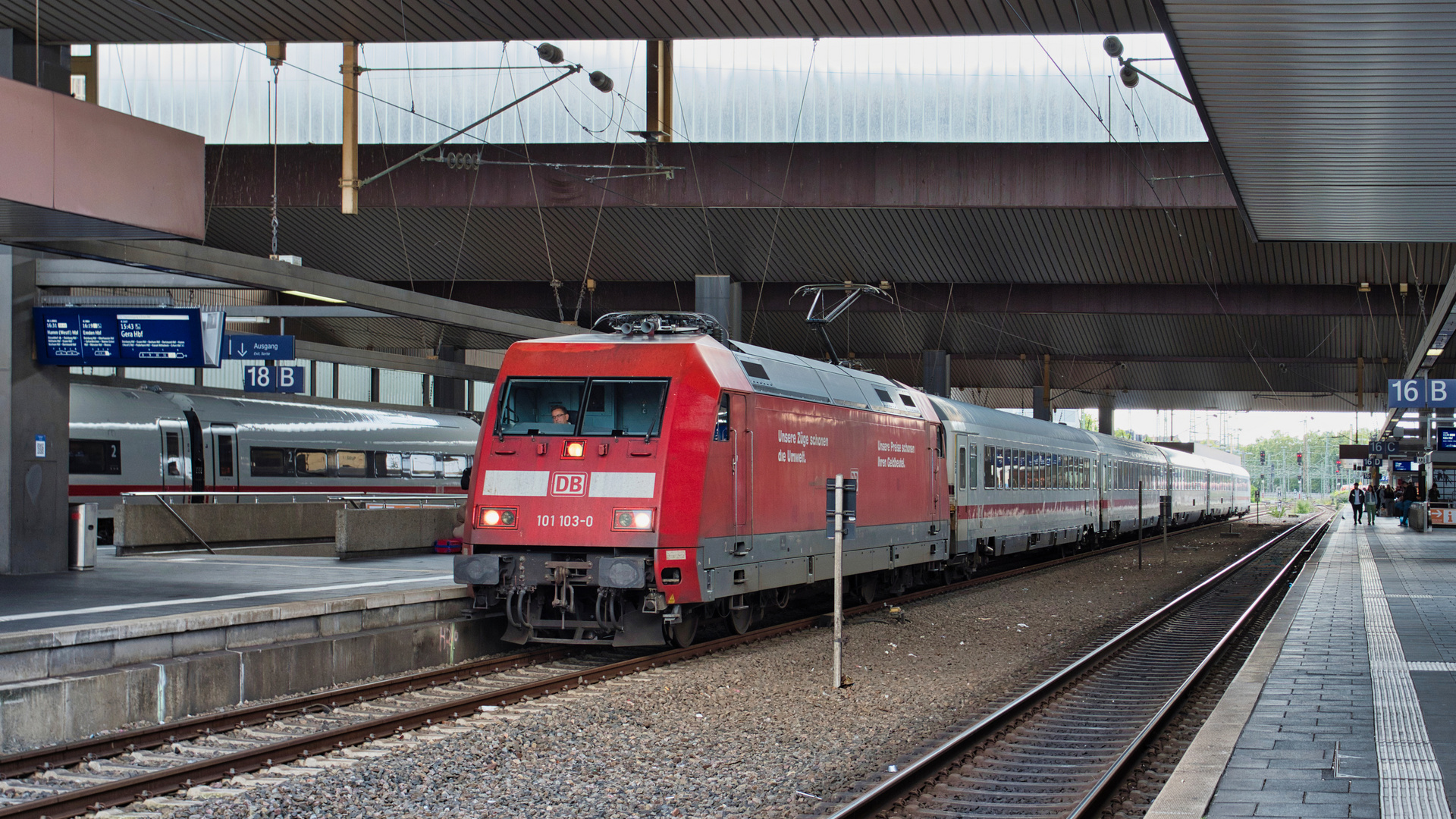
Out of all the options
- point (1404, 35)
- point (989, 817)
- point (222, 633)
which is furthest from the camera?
point (222, 633)

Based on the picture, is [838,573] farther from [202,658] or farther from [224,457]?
[224,457]

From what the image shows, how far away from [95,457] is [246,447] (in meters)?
3.66

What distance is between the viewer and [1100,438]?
1355 inches

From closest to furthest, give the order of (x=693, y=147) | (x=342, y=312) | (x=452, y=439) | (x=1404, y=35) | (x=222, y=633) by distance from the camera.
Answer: (x=1404, y=35)
(x=222, y=633)
(x=342, y=312)
(x=693, y=147)
(x=452, y=439)

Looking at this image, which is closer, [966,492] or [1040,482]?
[966,492]

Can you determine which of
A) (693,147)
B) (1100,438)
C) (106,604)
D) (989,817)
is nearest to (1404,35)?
(989,817)

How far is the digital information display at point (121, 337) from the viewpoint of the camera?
14.9 metres

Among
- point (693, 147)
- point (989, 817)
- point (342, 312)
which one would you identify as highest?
point (693, 147)

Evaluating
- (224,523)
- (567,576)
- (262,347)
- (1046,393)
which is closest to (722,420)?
(567,576)

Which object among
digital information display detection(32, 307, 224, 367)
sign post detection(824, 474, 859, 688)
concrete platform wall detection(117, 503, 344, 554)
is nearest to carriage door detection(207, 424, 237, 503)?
concrete platform wall detection(117, 503, 344, 554)

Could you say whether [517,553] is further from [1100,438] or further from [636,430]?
[1100,438]

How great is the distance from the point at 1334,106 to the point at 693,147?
53.3 feet

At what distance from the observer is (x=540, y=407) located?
12523mm

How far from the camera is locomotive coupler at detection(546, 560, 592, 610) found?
1166cm
